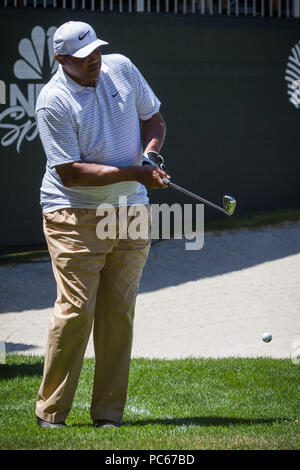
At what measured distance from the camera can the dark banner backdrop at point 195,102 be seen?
9461mm

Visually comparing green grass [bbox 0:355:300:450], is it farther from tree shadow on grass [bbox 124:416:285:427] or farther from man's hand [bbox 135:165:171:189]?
man's hand [bbox 135:165:171:189]

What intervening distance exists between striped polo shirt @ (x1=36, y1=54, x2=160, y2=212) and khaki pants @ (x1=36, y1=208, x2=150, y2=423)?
0.32ft

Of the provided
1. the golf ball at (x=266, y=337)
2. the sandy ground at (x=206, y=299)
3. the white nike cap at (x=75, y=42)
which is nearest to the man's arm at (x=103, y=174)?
the white nike cap at (x=75, y=42)

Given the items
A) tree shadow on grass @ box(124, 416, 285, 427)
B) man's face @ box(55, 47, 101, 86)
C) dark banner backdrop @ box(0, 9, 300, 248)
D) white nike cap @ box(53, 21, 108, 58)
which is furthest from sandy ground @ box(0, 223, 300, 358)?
white nike cap @ box(53, 21, 108, 58)

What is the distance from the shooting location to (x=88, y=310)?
4.02m

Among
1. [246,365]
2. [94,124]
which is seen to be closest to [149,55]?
[246,365]

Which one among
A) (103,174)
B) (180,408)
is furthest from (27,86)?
(103,174)

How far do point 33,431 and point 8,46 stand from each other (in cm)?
622

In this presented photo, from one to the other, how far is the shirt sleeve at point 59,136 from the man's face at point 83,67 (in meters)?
0.19

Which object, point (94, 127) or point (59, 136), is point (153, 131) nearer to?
point (94, 127)

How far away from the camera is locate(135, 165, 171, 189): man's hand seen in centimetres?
395

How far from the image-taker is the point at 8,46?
9406mm

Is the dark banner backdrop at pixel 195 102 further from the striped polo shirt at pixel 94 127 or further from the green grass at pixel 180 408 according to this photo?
the striped polo shirt at pixel 94 127
